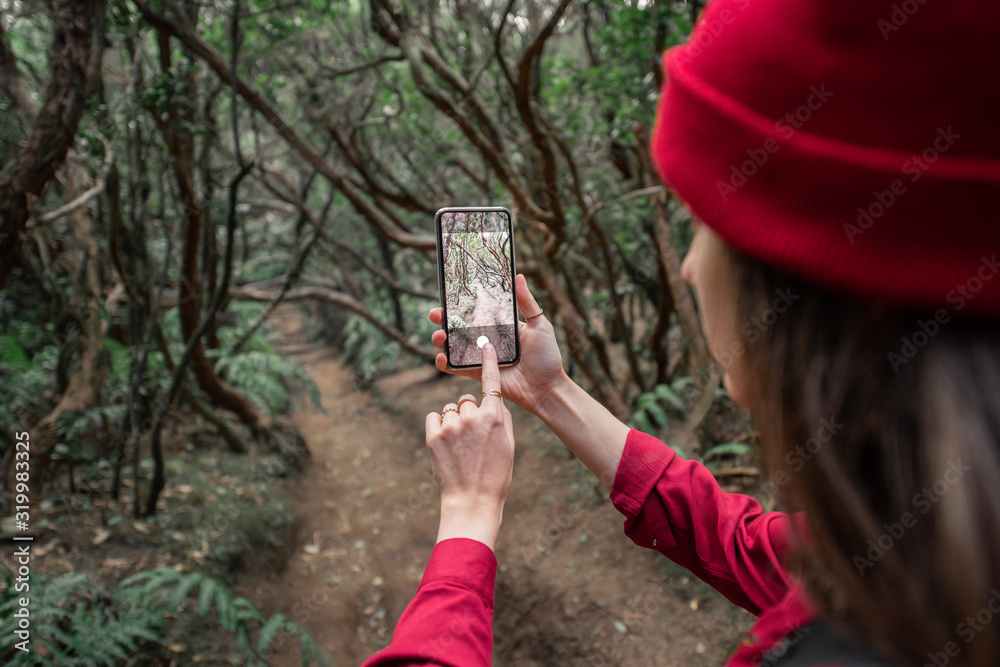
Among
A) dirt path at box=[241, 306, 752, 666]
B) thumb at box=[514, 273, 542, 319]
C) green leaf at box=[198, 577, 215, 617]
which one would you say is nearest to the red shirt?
thumb at box=[514, 273, 542, 319]

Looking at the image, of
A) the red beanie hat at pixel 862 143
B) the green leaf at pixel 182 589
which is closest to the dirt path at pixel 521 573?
the green leaf at pixel 182 589

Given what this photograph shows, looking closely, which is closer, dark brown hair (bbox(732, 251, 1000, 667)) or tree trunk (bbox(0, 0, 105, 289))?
dark brown hair (bbox(732, 251, 1000, 667))

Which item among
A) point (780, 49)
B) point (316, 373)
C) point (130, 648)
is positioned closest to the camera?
point (780, 49)

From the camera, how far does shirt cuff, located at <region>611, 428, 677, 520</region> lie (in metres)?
1.16

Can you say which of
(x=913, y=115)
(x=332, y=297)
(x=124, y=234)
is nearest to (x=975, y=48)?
(x=913, y=115)

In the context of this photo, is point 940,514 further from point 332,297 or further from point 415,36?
point 332,297

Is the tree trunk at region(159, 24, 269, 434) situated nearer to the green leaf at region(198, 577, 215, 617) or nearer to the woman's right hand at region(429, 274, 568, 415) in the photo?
the green leaf at region(198, 577, 215, 617)

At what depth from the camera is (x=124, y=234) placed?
11.1 ft

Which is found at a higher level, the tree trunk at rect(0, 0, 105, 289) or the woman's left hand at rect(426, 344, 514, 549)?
the tree trunk at rect(0, 0, 105, 289)

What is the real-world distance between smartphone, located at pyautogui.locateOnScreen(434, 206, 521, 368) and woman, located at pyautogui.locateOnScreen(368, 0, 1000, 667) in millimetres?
756

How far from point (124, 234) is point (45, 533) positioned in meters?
1.95

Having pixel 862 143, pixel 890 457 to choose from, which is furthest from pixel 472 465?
pixel 862 143

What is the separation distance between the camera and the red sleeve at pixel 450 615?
744 mm

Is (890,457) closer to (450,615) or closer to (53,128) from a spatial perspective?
(450,615)
